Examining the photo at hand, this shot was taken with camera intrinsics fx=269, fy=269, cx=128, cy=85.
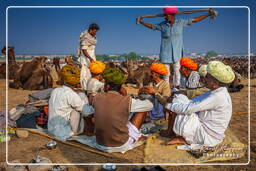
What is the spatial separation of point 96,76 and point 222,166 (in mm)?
3001

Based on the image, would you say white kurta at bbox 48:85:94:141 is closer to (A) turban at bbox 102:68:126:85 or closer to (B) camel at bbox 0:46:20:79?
(A) turban at bbox 102:68:126:85

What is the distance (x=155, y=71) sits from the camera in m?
5.22

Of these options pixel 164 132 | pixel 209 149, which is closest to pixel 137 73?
pixel 164 132

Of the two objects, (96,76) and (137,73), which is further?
(137,73)

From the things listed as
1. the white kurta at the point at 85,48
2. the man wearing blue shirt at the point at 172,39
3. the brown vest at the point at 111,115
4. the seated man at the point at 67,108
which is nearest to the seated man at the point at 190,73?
the man wearing blue shirt at the point at 172,39

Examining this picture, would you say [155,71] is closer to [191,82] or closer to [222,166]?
[191,82]

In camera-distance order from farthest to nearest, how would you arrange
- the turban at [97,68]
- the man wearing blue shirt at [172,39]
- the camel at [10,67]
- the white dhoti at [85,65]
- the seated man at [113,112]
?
Answer: 1. the camel at [10,67]
2. the white dhoti at [85,65]
3. the man wearing blue shirt at [172,39]
4. the turban at [97,68]
5. the seated man at [113,112]

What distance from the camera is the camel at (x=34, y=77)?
10441mm

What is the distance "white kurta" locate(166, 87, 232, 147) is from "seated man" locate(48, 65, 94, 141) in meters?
1.35

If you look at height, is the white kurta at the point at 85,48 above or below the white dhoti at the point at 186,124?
above

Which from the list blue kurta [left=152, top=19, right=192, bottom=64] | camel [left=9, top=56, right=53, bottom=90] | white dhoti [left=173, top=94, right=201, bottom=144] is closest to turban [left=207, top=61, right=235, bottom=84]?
white dhoti [left=173, top=94, right=201, bottom=144]

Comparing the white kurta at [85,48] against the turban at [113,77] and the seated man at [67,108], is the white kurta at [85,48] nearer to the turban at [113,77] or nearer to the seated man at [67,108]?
the seated man at [67,108]

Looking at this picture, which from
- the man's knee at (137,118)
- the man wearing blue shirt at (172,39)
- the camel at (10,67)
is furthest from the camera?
the camel at (10,67)

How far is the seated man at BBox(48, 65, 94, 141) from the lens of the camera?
434cm
